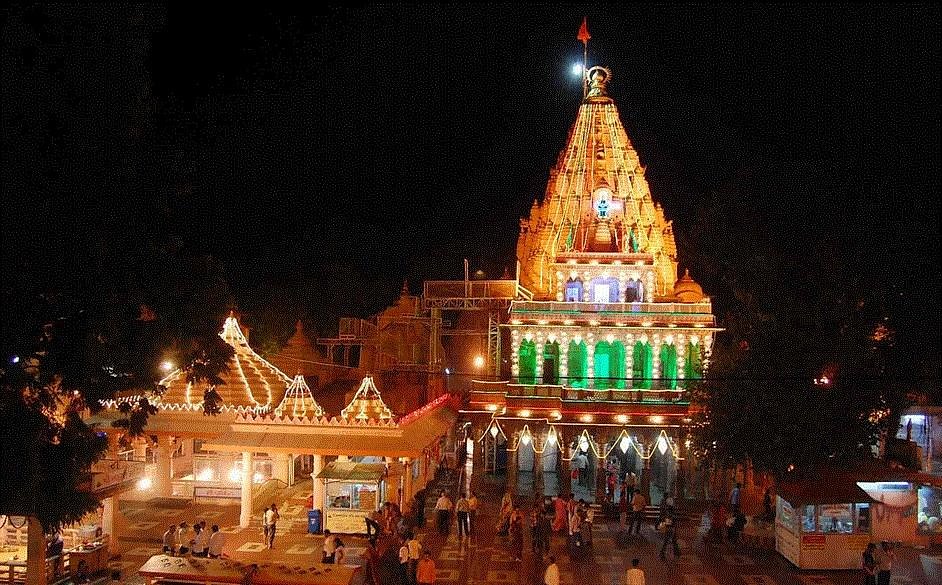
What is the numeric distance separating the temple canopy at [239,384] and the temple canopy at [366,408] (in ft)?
10.6

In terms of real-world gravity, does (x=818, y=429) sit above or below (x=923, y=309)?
below

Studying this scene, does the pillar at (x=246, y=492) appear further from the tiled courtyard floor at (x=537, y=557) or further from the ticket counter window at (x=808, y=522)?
the ticket counter window at (x=808, y=522)

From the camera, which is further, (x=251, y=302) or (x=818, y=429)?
(x=251, y=302)

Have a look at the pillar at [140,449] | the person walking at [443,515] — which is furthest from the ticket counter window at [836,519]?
the pillar at [140,449]

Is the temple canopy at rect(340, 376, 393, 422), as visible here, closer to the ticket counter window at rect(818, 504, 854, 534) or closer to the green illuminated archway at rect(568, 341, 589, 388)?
the green illuminated archway at rect(568, 341, 589, 388)

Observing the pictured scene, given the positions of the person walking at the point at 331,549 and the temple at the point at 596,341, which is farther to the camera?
the temple at the point at 596,341

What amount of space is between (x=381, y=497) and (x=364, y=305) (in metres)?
35.3

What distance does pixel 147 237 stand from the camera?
13.8 metres

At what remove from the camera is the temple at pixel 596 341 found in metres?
31.3

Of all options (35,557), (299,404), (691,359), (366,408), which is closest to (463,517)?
(366,408)

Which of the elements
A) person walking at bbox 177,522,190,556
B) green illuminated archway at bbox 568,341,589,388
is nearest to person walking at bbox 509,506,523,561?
person walking at bbox 177,522,190,556

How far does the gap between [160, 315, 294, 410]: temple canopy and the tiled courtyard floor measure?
12.0 ft

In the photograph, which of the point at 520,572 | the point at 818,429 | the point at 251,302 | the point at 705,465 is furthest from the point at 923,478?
the point at 251,302

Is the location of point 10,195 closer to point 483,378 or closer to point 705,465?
point 705,465
